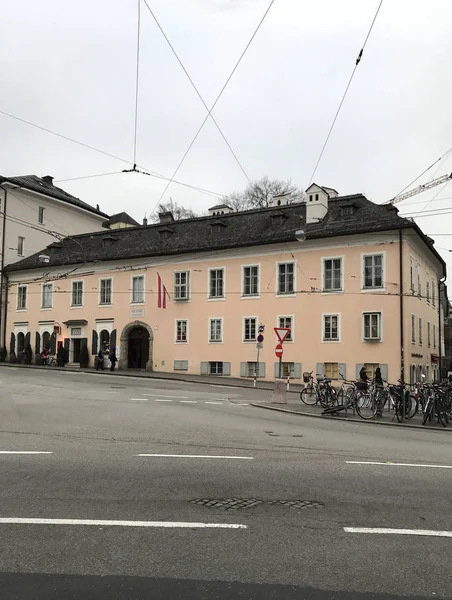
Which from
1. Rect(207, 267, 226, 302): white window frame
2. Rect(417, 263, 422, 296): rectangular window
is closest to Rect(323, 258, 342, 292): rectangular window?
Rect(417, 263, 422, 296): rectangular window

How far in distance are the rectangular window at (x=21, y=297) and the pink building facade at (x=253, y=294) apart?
0.22 m

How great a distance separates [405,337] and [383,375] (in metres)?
2.41

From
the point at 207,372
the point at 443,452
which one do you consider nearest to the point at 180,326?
the point at 207,372

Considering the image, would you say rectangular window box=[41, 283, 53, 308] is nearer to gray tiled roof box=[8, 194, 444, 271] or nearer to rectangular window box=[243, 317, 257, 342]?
gray tiled roof box=[8, 194, 444, 271]

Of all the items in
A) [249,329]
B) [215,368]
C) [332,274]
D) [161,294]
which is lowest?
[215,368]

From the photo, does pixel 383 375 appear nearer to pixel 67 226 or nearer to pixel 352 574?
pixel 352 574

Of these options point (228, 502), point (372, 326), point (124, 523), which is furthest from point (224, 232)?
point (124, 523)

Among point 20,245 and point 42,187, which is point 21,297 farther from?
point 42,187

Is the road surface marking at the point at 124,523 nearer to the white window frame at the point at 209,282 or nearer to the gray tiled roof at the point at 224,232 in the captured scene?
the gray tiled roof at the point at 224,232

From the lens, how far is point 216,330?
37.7 metres

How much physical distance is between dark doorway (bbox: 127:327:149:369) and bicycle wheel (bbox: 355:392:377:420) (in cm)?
2546

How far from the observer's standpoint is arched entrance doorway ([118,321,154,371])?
4153 centimetres

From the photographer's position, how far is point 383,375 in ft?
102

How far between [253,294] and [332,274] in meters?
5.34
